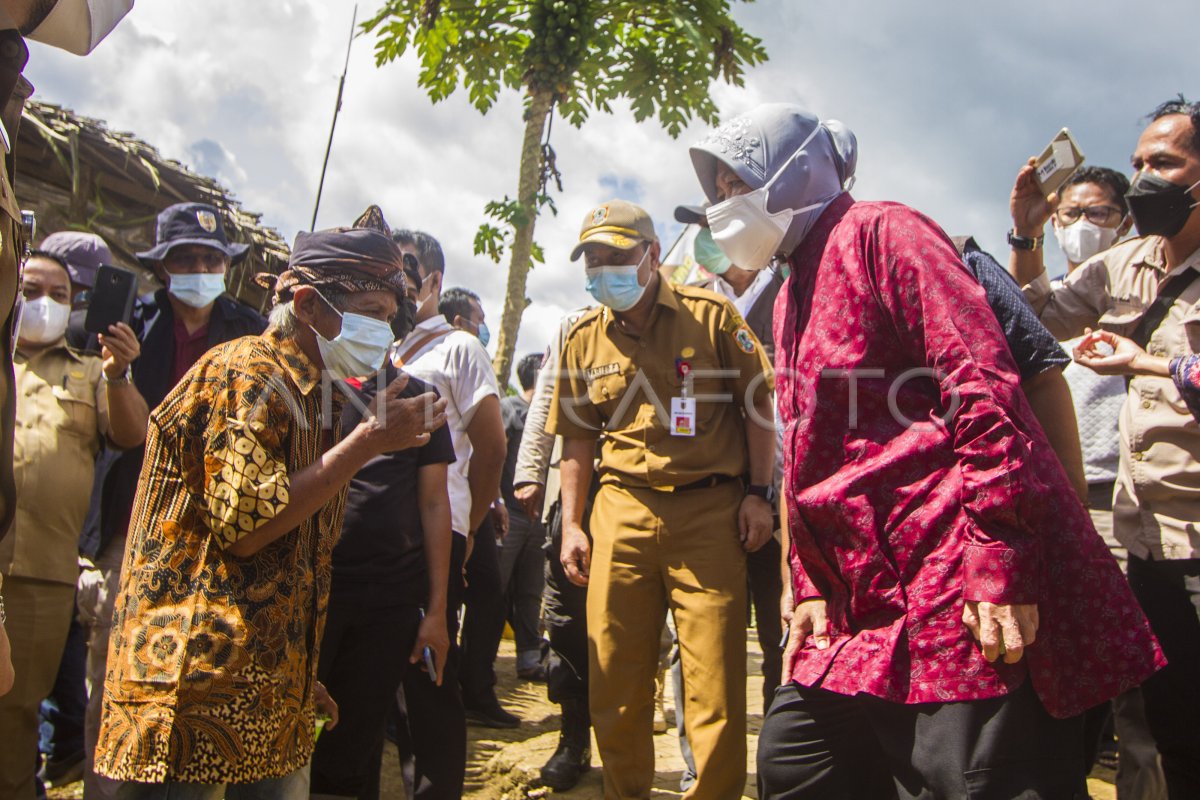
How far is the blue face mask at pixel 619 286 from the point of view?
366 cm

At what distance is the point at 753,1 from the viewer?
991 cm

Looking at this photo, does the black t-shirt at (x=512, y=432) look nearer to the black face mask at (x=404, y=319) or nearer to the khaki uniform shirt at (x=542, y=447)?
the khaki uniform shirt at (x=542, y=447)

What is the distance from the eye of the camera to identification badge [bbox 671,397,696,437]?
3.39m

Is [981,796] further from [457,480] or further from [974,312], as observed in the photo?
[457,480]

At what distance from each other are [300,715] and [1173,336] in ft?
8.61

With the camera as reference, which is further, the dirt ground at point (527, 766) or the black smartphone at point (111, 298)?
the dirt ground at point (527, 766)

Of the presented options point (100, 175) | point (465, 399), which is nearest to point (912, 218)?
point (465, 399)

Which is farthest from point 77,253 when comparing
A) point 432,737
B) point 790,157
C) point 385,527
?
point 790,157

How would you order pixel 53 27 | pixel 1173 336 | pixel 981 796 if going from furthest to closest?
pixel 1173 336 → pixel 981 796 → pixel 53 27

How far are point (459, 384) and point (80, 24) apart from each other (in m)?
2.34

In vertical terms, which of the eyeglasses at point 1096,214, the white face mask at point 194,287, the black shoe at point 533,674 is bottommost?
the black shoe at point 533,674

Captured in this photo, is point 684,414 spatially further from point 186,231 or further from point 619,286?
point 186,231

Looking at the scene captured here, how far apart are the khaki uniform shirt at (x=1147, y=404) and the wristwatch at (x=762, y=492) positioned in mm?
1097

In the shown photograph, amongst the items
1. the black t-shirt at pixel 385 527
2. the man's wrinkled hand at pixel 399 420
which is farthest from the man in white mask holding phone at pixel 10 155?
the black t-shirt at pixel 385 527
